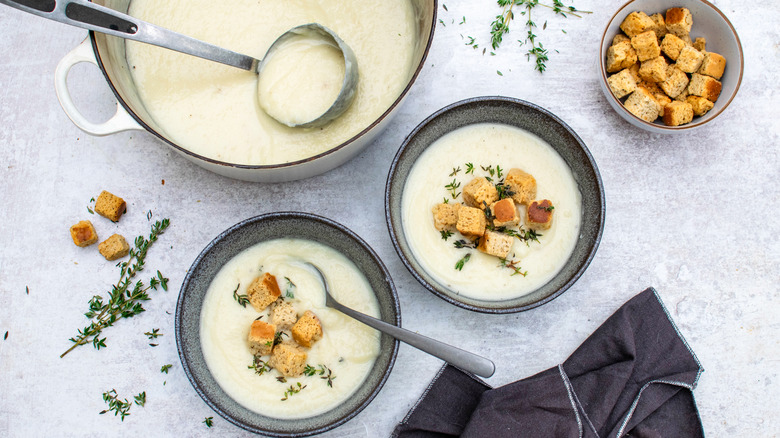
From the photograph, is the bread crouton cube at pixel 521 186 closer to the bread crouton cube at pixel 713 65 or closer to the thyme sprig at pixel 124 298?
the bread crouton cube at pixel 713 65

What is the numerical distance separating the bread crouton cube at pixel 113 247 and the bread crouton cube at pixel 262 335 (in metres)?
0.58

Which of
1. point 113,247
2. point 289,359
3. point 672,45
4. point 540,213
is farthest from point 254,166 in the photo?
point 672,45

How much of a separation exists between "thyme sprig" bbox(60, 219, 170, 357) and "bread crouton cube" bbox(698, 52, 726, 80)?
199cm

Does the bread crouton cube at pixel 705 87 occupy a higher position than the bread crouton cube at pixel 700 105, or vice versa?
the bread crouton cube at pixel 705 87

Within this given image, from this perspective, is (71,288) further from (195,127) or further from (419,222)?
(419,222)

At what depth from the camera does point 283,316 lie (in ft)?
6.45

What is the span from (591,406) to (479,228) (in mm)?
729

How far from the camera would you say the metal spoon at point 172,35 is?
5.43 feet

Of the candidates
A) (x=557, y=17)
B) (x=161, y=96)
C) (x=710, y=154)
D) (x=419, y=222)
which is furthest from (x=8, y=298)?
(x=710, y=154)

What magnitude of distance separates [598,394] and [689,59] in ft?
3.99

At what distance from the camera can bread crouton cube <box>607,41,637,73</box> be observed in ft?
7.13

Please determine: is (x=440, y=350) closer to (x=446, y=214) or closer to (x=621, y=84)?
(x=446, y=214)

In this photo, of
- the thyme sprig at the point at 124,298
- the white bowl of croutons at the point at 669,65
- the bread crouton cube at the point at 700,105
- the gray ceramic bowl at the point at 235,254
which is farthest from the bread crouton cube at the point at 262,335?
the bread crouton cube at the point at 700,105

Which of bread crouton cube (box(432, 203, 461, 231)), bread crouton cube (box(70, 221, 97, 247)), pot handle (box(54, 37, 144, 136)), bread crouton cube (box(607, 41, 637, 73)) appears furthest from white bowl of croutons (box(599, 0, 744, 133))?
bread crouton cube (box(70, 221, 97, 247))
